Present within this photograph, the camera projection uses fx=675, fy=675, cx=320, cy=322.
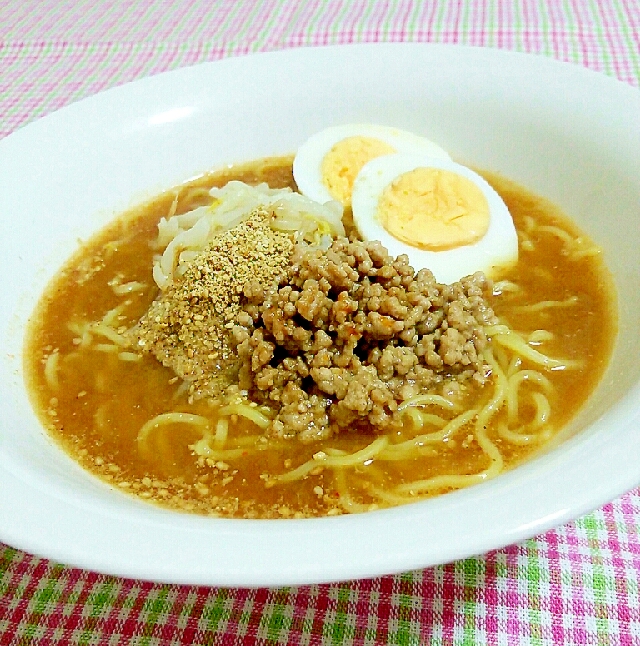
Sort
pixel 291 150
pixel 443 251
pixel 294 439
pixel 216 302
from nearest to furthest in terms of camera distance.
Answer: pixel 294 439 → pixel 216 302 → pixel 443 251 → pixel 291 150

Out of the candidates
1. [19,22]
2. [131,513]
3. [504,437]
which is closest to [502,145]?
[504,437]

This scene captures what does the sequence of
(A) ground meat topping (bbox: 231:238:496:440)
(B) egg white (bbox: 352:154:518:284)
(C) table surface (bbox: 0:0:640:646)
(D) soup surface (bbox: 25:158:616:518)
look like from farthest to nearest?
(B) egg white (bbox: 352:154:518:284) < (A) ground meat topping (bbox: 231:238:496:440) < (D) soup surface (bbox: 25:158:616:518) < (C) table surface (bbox: 0:0:640:646)

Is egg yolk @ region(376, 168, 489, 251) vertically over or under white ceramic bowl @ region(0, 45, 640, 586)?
under

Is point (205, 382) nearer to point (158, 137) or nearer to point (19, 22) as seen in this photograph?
point (158, 137)

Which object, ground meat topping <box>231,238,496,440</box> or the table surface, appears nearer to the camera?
the table surface

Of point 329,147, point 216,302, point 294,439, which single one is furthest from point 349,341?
point 329,147

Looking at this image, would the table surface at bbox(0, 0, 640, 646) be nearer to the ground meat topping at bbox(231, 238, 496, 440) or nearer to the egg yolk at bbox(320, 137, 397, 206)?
the ground meat topping at bbox(231, 238, 496, 440)

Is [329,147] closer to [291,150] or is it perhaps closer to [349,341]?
[291,150]

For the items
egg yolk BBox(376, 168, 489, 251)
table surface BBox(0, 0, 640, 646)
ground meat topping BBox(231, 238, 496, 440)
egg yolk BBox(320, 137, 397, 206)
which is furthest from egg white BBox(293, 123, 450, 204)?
table surface BBox(0, 0, 640, 646)
